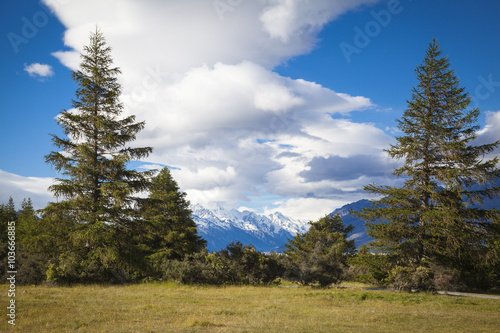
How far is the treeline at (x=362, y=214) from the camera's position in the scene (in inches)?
788

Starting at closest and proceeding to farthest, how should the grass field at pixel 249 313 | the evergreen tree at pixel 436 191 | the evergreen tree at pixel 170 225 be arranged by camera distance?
the grass field at pixel 249 313 → the evergreen tree at pixel 436 191 → the evergreen tree at pixel 170 225

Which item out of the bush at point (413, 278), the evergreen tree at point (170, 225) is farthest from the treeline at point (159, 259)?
the bush at point (413, 278)

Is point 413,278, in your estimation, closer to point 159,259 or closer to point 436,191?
point 436,191

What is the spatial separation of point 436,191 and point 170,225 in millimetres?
24064

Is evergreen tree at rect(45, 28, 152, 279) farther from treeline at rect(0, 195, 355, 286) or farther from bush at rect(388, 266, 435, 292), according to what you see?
bush at rect(388, 266, 435, 292)

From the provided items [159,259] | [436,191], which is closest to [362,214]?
[436,191]

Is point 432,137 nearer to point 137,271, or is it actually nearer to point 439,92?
point 439,92

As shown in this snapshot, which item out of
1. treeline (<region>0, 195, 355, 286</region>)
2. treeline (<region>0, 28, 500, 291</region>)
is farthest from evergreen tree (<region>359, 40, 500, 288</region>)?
treeline (<region>0, 195, 355, 286</region>)

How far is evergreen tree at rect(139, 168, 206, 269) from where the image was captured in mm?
29203

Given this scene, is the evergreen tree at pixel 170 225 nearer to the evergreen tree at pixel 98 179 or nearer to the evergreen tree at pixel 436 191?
the evergreen tree at pixel 98 179

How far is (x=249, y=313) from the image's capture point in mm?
12422

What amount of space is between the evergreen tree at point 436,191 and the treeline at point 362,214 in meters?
0.07

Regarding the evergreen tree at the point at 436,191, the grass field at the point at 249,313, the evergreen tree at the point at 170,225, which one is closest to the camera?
the grass field at the point at 249,313

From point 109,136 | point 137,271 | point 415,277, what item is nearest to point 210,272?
point 137,271
